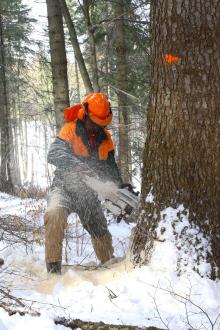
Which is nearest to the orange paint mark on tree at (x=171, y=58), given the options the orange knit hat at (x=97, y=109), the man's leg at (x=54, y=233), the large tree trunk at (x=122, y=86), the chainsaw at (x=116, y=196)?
the orange knit hat at (x=97, y=109)

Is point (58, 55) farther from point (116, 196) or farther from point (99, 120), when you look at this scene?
point (116, 196)

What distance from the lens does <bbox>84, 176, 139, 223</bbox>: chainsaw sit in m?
3.91

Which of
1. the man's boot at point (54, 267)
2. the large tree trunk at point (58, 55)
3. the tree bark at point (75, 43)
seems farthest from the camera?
the tree bark at point (75, 43)

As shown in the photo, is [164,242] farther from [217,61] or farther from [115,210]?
[217,61]

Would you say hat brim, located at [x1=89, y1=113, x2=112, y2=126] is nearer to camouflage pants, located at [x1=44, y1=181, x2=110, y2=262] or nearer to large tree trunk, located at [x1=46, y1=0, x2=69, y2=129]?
camouflage pants, located at [x1=44, y1=181, x2=110, y2=262]

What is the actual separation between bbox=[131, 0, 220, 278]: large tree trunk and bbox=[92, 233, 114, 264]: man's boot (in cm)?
109

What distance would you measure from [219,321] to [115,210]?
5.28 ft

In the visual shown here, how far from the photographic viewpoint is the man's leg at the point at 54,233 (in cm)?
386

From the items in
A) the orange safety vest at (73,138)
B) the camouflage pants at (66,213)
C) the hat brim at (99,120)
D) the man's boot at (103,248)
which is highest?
the hat brim at (99,120)

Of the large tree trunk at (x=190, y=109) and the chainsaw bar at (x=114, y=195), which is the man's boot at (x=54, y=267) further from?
the large tree trunk at (x=190, y=109)

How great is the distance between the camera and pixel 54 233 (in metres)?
3.91

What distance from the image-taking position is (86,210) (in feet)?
14.0

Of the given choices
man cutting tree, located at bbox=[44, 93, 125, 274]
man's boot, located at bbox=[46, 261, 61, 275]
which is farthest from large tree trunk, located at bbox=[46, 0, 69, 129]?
man's boot, located at bbox=[46, 261, 61, 275]

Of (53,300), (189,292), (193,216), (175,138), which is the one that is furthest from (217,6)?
(53,300)
